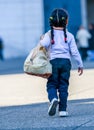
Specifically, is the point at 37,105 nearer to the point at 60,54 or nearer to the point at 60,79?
the point at 60,79

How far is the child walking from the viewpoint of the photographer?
404 inches

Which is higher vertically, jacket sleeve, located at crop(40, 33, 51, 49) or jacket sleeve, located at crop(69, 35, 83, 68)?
jacket sleeve, located at crop(40, 33, 51, 49)

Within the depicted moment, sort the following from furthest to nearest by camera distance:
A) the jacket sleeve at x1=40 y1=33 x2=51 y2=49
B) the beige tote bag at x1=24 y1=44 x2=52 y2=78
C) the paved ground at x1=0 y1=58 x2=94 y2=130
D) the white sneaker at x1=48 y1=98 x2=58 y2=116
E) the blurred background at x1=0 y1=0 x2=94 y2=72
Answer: the blurred background at x1=0 y1=0 x2=94 y2=72, the jacket sleeve at x1=40 y1=33 x2=51 y2=49, the beige tote bag at x1=24 y1=44 x2=52 y2=78, the white sneaker at x1=48 y1=98 x2=58 y2=116, the paved ground at x1=0 y1=58 x2=94 y2=130

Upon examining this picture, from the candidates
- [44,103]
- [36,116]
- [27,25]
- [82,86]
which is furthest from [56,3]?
[36,116]

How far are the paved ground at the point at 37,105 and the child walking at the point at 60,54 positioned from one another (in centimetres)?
39

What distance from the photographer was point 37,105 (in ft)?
40.9

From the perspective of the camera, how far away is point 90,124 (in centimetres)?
944

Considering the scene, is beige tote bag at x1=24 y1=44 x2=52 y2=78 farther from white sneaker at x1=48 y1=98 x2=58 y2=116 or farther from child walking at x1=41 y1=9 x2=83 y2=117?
white sneaker at x1=48 y1=98 x2=58 y2=116

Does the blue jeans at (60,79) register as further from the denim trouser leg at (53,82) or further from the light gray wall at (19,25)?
the light gray wall at (19,25)

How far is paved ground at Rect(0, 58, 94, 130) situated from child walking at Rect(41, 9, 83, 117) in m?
0.39

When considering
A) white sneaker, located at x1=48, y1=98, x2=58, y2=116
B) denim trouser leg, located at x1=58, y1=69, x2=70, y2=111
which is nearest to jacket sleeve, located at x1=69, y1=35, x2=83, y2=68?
denim trouser leg, located at x1=58, y1=69, x2=70, y2=111

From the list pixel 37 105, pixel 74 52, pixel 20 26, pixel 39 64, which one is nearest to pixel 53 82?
pixel 39 64

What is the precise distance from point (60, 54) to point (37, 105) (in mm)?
2379

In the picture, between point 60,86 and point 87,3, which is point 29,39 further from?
point 60,86
